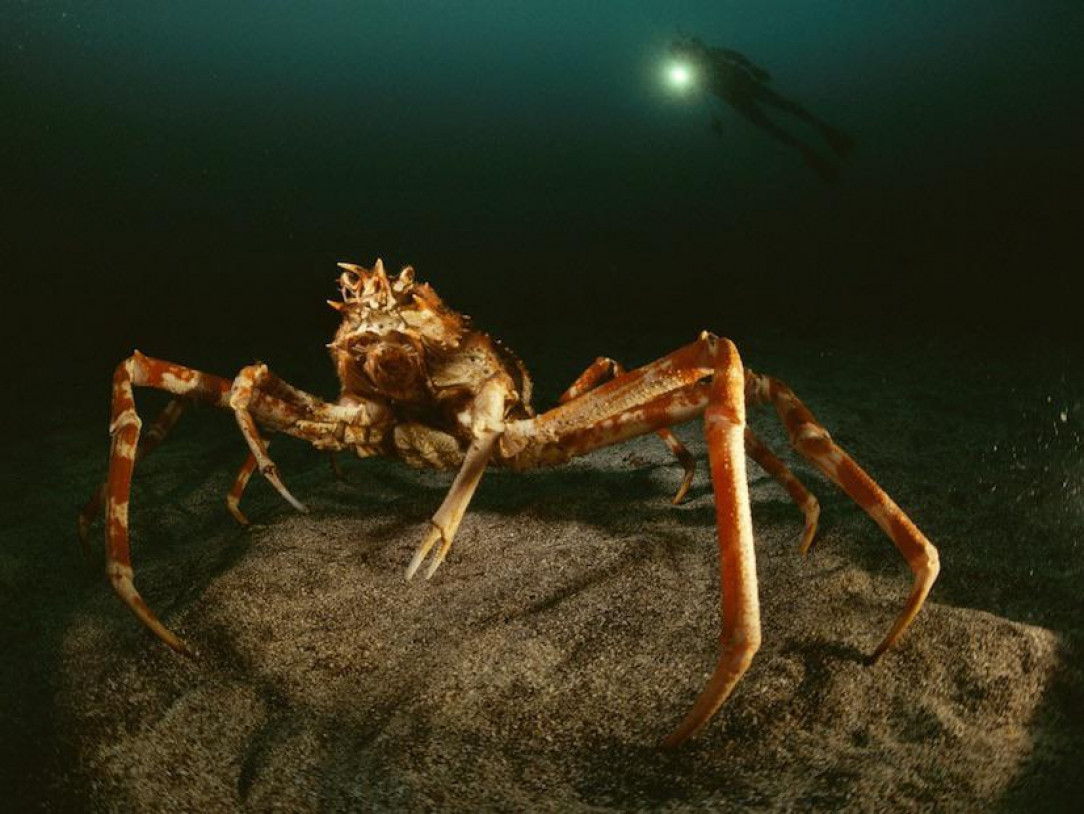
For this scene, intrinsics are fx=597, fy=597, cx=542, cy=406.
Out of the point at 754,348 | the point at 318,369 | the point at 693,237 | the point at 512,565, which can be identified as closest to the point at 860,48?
the point at 693,237

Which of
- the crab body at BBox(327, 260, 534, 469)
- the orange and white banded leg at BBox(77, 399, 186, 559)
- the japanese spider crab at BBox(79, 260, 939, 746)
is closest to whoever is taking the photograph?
the japanese spider crab at BBox(79, 260, 939, 746)

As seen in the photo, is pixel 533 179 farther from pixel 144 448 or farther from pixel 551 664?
pixel 551 664

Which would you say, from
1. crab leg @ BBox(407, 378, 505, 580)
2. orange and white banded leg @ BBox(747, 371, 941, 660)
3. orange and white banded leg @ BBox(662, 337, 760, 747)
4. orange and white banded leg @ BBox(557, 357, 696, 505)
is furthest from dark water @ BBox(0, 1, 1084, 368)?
orange and white banded leg @ BBox(662, 337, 760, 747)

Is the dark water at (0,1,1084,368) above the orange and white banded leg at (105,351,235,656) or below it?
above

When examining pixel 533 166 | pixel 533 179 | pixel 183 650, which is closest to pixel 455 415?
pixel 183 650

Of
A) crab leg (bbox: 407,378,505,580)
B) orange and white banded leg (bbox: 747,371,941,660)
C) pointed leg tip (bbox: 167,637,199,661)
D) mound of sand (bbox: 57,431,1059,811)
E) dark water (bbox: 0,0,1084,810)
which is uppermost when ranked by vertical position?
dark water (bbox: 0,0,1084,810)

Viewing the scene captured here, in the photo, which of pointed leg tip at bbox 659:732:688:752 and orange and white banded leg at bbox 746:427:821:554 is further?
orange and white banded leg at bbox 746:427:821:554

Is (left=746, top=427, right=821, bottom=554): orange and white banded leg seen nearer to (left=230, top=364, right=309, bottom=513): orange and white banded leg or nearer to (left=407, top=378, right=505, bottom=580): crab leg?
(left=407, top=378, right=505, bottom=580): crab leg
